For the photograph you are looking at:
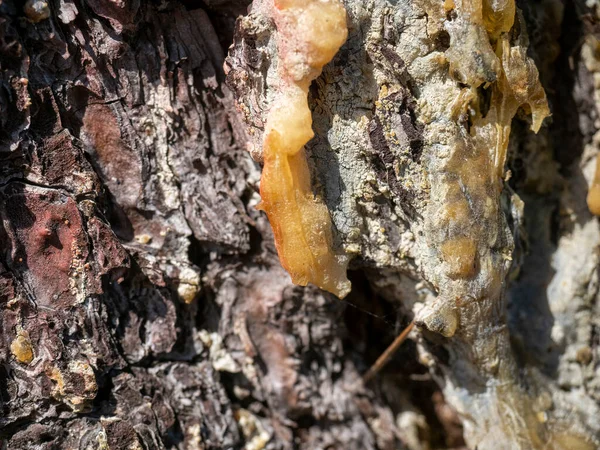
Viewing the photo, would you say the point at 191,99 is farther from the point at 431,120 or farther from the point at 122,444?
the point at 122,444

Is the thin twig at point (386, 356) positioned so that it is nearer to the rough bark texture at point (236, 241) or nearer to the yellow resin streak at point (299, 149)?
the rough bark texture at point (236, 241)

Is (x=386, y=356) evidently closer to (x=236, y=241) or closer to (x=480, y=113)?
(x=236, y=241)

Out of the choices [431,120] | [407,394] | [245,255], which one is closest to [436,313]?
[431,120]


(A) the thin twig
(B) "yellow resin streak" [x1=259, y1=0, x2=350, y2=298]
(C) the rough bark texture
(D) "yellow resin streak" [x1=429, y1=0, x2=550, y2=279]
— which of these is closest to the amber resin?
(C) the rough bark texture

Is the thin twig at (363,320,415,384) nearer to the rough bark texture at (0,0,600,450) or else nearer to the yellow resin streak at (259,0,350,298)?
the rough bark texture at (0,0,600,450)

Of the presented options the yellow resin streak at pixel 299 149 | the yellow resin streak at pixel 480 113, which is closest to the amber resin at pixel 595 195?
the yellow resin streak at pixel 480 113

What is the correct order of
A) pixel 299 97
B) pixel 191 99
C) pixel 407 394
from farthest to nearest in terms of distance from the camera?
pixel 407 394
pixel 191 99
pixel 299 97
